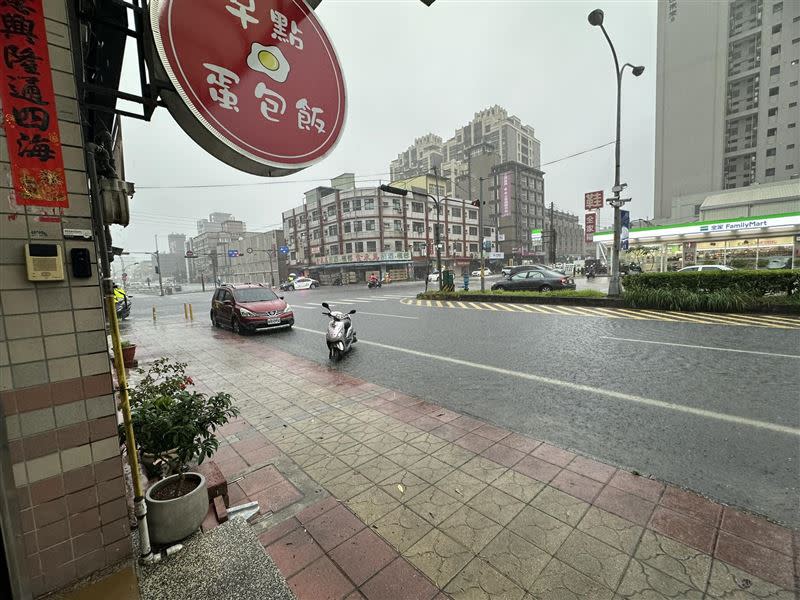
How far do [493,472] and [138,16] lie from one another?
4133 millimetres

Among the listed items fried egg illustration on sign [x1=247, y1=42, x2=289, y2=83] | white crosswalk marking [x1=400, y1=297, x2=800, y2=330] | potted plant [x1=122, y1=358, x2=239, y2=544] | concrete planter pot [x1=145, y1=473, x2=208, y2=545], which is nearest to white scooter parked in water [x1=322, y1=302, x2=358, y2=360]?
A: potted plant [x1=122, y1=358, x2=239, y2=544]

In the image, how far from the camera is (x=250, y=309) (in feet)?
37.1

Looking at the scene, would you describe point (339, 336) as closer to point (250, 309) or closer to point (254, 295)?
point (250, 309)

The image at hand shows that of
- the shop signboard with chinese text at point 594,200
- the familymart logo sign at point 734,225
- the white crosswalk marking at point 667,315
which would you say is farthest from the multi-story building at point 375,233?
the white crosswalk marking at point 667,315

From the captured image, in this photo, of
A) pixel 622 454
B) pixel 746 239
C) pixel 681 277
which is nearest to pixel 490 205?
pixel 746 239

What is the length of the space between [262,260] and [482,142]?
190ft

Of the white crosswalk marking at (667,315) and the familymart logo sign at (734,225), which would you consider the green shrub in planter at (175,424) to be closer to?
the white crosswalk marking at (667,315)

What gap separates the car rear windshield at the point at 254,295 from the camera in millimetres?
12008

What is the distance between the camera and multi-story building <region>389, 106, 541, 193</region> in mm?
90000

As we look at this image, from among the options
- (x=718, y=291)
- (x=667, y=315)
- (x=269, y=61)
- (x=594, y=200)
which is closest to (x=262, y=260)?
(x=594, y=200)

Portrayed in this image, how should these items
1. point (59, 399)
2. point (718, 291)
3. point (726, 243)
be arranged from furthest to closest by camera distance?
point (726, 243)
point (718, 291)
point (59, 399)

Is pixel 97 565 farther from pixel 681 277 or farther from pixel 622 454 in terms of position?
pixel 681 277

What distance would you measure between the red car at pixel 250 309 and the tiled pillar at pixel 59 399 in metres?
9.65

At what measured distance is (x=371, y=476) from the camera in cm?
322
